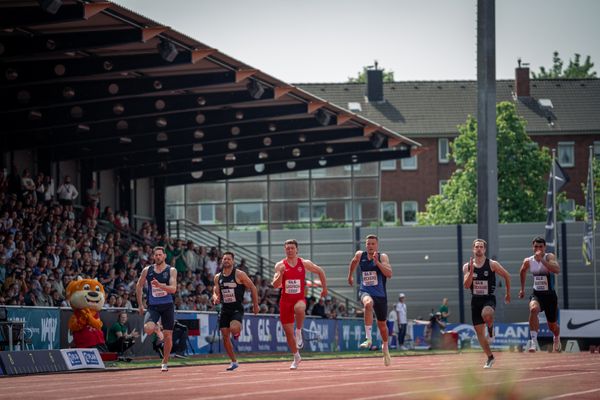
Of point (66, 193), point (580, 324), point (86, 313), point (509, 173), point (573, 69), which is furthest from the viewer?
point (573, 69)

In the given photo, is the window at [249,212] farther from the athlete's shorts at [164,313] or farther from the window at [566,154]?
the athlete's shorts at [164,313]

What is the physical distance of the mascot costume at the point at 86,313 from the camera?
91.9ft

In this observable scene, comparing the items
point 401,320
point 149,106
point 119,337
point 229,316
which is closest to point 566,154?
point 401,320

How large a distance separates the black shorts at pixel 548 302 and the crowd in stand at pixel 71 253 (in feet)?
33.2

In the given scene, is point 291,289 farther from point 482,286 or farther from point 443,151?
point 443,151

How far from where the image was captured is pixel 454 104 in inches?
4011

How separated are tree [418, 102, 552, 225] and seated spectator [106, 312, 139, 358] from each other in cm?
5685

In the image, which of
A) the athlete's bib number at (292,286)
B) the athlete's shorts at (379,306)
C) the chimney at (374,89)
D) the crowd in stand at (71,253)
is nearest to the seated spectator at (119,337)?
the crowd in stand at (71,253)

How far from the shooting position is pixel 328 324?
4397 cm

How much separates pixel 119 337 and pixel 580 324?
64.8ft

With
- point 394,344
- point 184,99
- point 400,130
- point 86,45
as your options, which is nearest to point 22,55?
point 86,45

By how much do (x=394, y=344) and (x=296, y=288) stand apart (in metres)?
25.2

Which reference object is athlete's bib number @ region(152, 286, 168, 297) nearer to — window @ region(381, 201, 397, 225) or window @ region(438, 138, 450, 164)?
window @ region(381, 201, 397, 225)

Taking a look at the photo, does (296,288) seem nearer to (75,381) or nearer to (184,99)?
(75,381)
